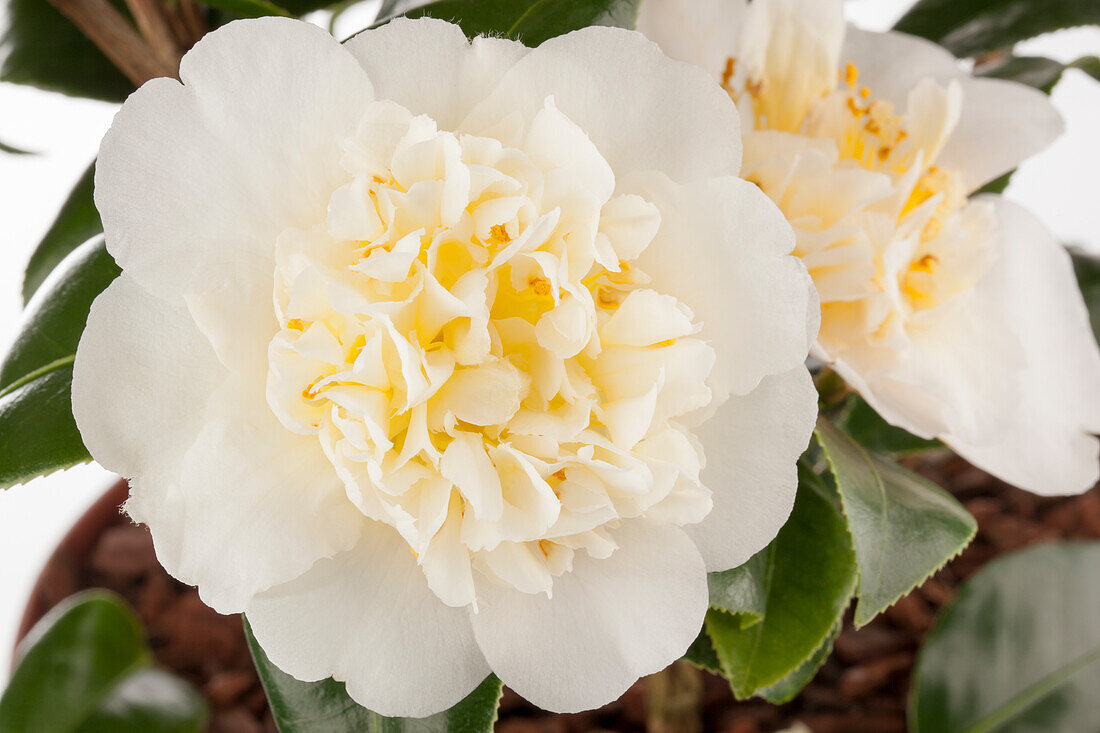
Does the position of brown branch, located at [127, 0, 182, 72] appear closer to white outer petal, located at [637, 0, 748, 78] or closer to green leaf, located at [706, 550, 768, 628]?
white outer petal, located at [637, 0, 748, 78]

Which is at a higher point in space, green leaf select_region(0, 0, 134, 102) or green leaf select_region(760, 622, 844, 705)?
green leaf select_region(0, 0, 134, 102)

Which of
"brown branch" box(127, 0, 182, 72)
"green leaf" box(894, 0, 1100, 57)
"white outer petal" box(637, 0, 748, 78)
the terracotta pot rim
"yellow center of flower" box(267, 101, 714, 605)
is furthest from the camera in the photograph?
the terracotta pot rim

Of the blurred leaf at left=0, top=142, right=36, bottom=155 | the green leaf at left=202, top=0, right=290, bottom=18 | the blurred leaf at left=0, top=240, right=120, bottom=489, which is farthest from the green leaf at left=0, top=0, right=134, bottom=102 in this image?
the blurred leaf at left=0, top=240, right=120, bottom=489

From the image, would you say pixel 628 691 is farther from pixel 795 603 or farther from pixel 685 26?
pixel 685 26

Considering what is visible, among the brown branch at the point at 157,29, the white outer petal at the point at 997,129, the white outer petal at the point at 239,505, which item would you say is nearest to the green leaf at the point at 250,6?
the brown branch at the point at 157,29

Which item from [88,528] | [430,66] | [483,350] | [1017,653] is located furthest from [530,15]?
[88,528]

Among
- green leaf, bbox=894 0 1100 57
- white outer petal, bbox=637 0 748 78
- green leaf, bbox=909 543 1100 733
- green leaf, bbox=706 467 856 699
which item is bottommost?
green leaf, bbox=909 543 1100 733

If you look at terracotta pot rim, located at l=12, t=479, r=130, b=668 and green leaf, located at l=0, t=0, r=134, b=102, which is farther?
terracotta pot rim, located at l=12, t=479, r=130, b=668
